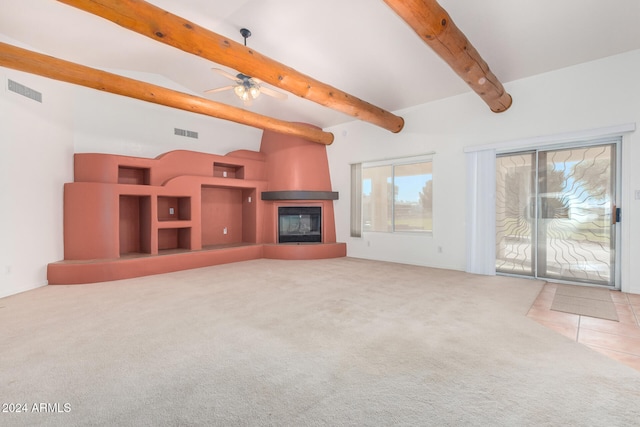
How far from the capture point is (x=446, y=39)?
9.20ft

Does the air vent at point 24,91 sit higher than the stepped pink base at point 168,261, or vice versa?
the air vent at point 24,91

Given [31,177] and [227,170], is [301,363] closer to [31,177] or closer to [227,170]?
[31,177]

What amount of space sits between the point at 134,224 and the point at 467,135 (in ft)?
21.6

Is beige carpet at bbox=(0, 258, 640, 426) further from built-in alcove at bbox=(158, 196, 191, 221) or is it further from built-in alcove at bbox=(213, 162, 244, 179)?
built-in alcove at bbox=(213, 162, 244, 179)

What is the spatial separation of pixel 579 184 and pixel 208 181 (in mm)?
6490

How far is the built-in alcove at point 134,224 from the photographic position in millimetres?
5555

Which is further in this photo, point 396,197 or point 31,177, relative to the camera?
point 396,197

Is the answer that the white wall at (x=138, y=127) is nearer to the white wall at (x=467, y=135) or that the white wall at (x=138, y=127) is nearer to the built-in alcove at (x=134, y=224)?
the built-in alcove at (x=134, y=224)

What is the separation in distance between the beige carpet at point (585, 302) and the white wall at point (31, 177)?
687cm

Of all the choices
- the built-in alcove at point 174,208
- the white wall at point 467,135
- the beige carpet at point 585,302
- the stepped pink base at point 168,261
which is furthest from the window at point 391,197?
the built-in alcove at point 174,208

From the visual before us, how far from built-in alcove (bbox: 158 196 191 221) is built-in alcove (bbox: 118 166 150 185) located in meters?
0.53

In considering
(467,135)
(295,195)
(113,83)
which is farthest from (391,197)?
→ (113,83)

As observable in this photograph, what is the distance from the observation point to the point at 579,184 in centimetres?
423

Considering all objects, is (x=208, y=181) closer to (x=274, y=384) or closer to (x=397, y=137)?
(x=397, y=137)
